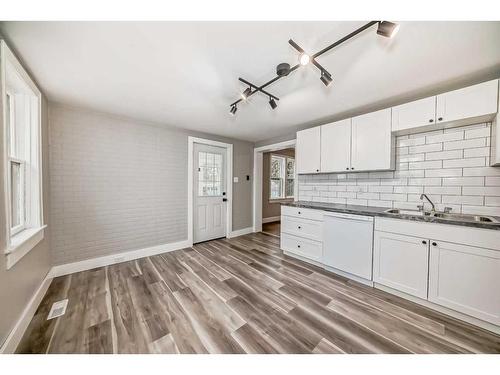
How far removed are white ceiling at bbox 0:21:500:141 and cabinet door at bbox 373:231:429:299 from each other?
64.1 inches

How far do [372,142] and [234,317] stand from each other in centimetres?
259

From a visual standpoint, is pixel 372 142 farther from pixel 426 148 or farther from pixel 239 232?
pixel 239 232

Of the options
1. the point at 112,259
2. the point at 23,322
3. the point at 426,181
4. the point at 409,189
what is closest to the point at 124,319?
the point at 23,322

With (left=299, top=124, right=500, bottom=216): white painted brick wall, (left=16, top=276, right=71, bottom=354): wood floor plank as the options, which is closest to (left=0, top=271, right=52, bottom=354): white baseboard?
(left=16, top=276, right=71, bottom=354): wood floor plank

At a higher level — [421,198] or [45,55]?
[45,55]

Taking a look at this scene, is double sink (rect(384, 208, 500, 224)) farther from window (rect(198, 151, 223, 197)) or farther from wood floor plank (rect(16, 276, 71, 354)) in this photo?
wood floor plank (rect(16, 276, 71, 354))

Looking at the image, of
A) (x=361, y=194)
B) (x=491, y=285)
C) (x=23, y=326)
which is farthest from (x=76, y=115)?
(x=491, y=285)

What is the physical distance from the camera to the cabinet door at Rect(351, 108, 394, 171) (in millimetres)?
2249

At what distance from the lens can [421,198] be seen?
7.04ft

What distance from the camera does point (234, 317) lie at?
1643 mm
